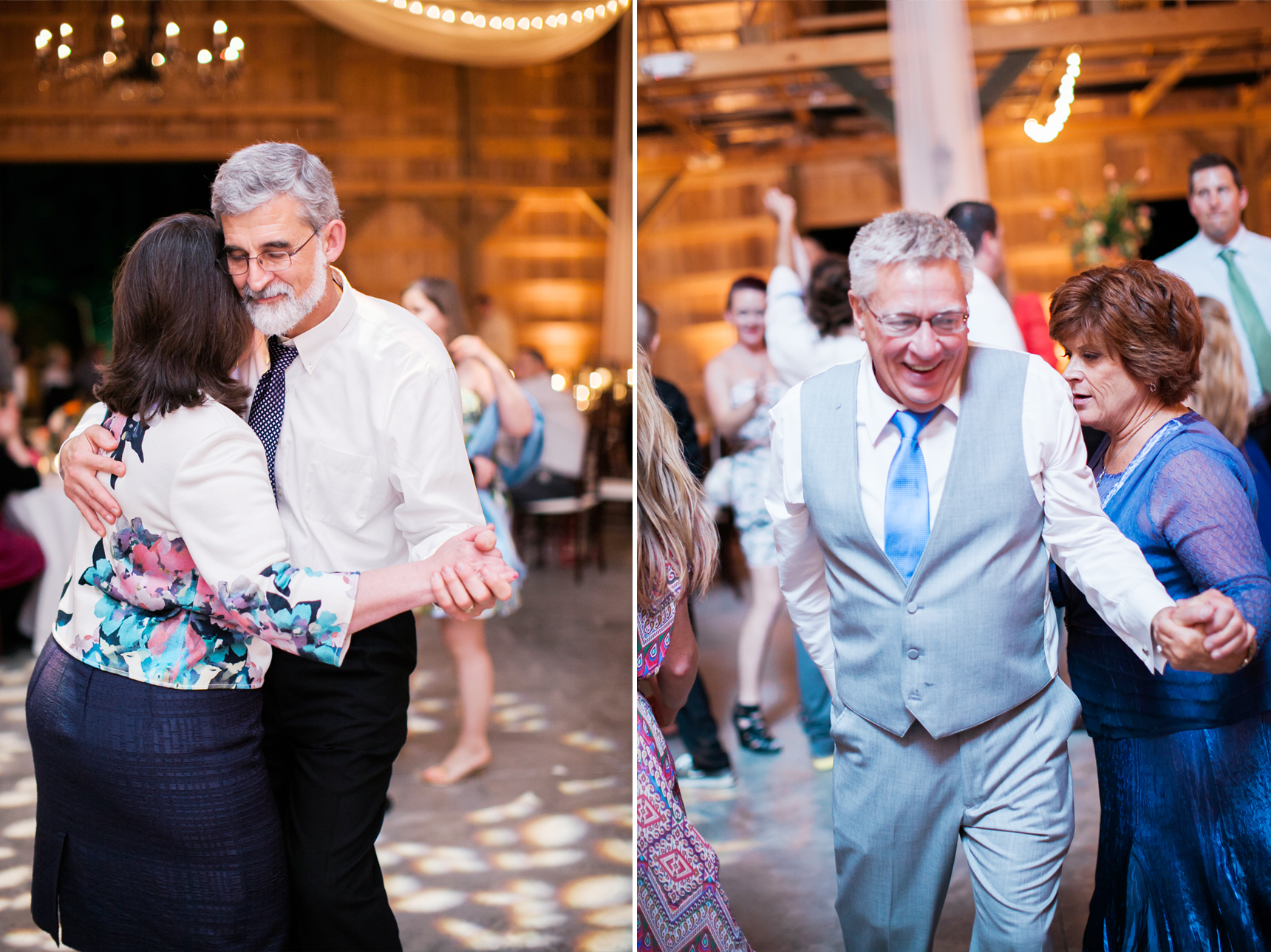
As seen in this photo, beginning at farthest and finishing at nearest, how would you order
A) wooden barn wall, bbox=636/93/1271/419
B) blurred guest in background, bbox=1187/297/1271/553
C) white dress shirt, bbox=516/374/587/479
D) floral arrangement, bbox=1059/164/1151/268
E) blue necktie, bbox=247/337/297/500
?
1. wooden barn wall, bbox=636/93/1271/419
2. white dress shirt, bbox=516/374/587/479
3. floral arrangement, bbox=1059/164/1151/268
4. blurred guest in background, bbox=1187/297/1271/553
5. blue necktie, bbox=247/337/297/500

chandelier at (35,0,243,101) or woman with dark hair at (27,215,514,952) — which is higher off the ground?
chandelier at (35,0,243,101)

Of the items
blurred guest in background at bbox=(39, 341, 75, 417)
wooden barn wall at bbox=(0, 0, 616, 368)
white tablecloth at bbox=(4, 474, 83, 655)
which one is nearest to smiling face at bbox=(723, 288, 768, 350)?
white tablecloth at bbox=(4, 474, 83, 655)

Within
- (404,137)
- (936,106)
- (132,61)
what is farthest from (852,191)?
(132,61)

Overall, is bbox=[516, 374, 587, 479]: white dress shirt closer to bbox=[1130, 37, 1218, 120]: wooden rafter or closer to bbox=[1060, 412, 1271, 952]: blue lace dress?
bbox=[1130, 37, 1218, 120]: wooden rafter

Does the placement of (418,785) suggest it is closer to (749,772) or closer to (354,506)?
(749,772)

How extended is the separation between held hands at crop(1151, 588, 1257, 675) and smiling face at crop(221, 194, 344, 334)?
1.44m

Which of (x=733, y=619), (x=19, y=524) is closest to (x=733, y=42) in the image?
(x=733, y=619)

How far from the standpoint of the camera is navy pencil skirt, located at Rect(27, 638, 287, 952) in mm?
1645

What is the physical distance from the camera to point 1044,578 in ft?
5.31

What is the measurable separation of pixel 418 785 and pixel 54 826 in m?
1.81

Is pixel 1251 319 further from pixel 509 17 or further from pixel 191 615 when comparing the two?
pixel 509 17

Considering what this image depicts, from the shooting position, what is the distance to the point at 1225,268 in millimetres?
2885

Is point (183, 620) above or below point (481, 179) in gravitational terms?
below

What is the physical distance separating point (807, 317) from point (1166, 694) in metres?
1.94
